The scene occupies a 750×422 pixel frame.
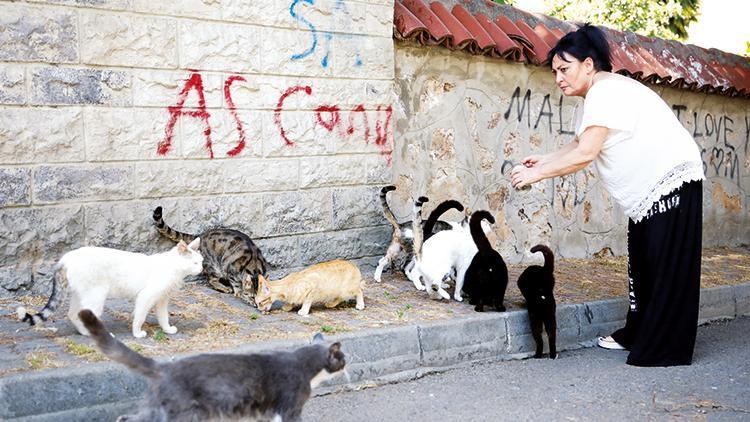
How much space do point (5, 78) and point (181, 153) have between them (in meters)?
1.40

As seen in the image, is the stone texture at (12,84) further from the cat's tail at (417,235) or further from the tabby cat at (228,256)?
the cat's tail at (417,235)

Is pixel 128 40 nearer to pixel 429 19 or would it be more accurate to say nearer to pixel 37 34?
pixel 37 34

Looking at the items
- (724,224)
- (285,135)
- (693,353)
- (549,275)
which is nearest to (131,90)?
(285,135)

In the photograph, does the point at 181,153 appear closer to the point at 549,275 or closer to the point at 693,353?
the point at 549,275

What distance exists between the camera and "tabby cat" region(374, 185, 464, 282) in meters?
7.12

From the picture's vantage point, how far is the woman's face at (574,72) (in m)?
5.68

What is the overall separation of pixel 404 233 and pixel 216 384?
393 centimetres

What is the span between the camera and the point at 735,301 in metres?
7.99

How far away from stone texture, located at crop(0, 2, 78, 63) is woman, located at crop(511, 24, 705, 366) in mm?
3381

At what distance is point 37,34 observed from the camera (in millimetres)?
5629

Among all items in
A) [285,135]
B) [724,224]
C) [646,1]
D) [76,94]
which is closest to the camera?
[76,94]

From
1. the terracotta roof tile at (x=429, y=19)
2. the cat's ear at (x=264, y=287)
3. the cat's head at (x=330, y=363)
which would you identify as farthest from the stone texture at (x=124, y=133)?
the cat's head at (x=330, y=363)

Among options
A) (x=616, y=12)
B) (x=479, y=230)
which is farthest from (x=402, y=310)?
(x=616, y=12)

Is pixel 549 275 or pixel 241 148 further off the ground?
pixel 241 148
